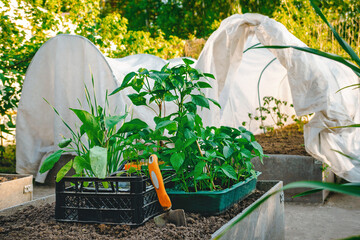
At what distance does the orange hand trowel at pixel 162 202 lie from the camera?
1.52m

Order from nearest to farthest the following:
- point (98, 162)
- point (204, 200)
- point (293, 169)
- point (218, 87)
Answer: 1. point (98, 162)
2. point (204, 200)
3. point (293, 169)
4. point (218, 87)

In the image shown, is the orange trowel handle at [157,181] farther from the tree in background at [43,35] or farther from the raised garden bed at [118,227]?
the tree in background at [43,35]

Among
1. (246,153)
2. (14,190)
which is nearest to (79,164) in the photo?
(246,153)

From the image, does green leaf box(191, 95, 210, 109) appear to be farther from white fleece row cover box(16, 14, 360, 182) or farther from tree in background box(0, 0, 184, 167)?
tree in background box(0, 0, 184, 167)

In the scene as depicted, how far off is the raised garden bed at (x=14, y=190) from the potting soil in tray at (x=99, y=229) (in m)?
1.26

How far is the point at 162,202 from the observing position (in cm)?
159

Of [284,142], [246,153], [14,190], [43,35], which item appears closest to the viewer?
[246,153]

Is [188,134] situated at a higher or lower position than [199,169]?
higher

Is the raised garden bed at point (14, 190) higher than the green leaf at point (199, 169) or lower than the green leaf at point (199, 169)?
lower

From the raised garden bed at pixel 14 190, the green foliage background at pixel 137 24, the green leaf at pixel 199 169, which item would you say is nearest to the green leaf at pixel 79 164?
the green leaf at pixel 199 169

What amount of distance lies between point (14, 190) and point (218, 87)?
189 centimetres

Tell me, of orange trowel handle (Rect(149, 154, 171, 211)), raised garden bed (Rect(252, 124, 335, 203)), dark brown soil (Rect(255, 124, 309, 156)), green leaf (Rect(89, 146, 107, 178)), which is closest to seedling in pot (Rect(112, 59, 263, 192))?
orange trowel handle (Rect(149, 154, 171, 211))

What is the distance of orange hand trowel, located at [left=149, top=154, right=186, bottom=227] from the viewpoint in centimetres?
152

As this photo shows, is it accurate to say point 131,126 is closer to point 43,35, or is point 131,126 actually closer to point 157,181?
point 157,181
